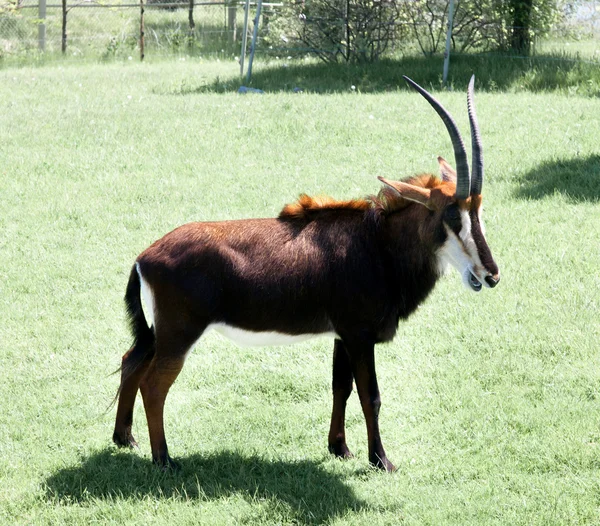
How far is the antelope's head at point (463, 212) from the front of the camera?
5.27m

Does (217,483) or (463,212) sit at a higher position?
(463,212)

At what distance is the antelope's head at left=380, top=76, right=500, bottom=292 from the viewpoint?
527 cm

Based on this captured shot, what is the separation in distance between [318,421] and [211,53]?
18211 millimetres

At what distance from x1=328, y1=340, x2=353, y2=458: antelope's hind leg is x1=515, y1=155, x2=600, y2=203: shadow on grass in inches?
204

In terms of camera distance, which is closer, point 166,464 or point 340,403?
point 166,464

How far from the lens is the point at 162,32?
2666 centimetres

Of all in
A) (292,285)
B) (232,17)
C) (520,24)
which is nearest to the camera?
(292,285)

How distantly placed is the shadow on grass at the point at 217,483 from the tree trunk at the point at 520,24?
13619 mm

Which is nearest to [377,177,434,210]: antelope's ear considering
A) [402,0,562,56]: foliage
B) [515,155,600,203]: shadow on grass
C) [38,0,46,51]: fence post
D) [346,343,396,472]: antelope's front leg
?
[346,343,396,472]: antelope's front leg

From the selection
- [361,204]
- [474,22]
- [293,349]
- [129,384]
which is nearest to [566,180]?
[293,349]

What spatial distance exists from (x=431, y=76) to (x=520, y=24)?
105 inches

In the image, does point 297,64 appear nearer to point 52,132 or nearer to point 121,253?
point 52,132

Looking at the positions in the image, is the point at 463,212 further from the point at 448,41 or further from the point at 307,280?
the point at 448,41

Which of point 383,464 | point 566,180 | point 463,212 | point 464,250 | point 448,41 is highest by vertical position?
point 448,41
